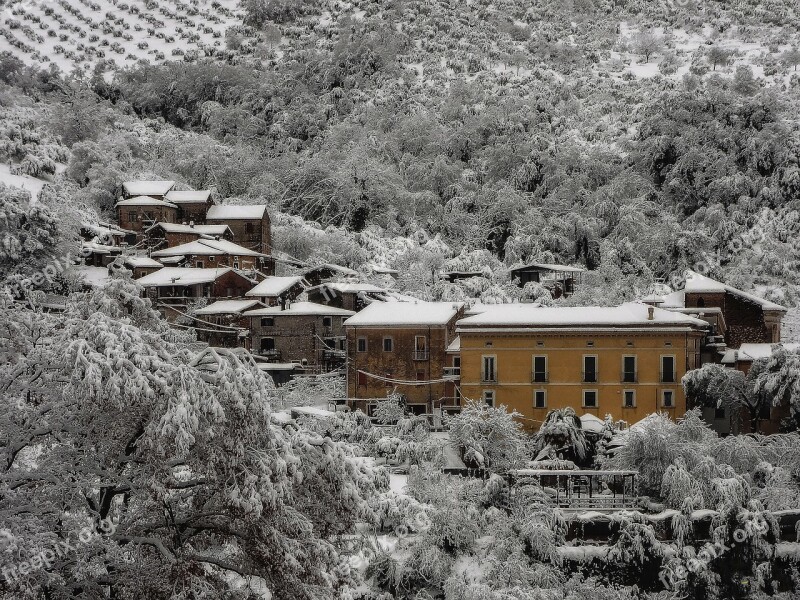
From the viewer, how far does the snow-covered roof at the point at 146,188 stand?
6072cm

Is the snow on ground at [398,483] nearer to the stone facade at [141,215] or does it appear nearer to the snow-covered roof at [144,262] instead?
the snow-covered roof at [144,262]

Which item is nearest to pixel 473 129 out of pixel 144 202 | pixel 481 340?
pixel 144 202

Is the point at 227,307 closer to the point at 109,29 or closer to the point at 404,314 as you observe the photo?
the point at 404,314

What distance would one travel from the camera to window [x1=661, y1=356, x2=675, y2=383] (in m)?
37.1

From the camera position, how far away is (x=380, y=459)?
3225 cm

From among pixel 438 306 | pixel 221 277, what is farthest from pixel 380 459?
pixel 221 277

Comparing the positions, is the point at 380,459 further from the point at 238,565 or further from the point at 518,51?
the point at 518,51

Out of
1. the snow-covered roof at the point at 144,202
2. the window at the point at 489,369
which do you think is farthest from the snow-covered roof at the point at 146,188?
the window at the point at 489,369

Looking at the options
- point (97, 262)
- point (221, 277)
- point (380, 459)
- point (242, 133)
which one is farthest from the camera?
point (242, 133)

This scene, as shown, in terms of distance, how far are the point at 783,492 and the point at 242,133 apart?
74.8m

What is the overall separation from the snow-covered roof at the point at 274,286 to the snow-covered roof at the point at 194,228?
9624 mm

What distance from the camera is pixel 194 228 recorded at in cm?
5784

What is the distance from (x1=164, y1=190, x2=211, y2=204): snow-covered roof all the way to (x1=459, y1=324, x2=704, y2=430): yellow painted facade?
2909 cm

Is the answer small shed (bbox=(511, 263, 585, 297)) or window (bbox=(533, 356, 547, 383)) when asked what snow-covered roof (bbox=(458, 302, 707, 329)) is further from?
small shed (bbox=(511, 263, 585, 297))
